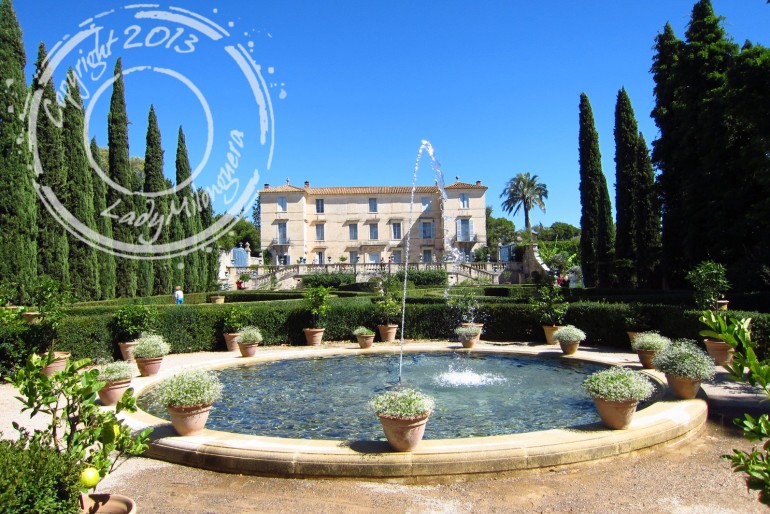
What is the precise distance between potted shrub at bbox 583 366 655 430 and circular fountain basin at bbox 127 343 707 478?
0.12m

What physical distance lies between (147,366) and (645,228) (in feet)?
73.1

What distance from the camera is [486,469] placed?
14.6 ft

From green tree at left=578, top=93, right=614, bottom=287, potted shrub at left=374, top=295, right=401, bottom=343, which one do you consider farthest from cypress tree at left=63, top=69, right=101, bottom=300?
green tree at left=578, top=93, right=614, bottom=287

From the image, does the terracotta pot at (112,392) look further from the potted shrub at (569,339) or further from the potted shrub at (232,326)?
the potted shrub at (569,339)

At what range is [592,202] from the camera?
28.4 metres

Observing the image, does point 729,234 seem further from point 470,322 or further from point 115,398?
point 115,398

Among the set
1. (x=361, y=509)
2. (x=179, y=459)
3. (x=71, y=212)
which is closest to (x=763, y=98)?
(x=361, y=509)

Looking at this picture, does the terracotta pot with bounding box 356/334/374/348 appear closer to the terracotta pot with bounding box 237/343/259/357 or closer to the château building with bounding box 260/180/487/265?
the terracotta pot with bounding box 237/343/259/357

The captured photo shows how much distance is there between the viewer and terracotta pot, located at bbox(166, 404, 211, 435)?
5.17 meters

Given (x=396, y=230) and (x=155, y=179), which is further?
(x=396, y=230)

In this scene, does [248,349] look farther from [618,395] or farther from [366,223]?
[366,223]

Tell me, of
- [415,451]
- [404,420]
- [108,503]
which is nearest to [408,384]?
[415,451]

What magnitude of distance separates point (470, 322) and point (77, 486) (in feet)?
35.8

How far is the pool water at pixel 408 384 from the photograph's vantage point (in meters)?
6.06
